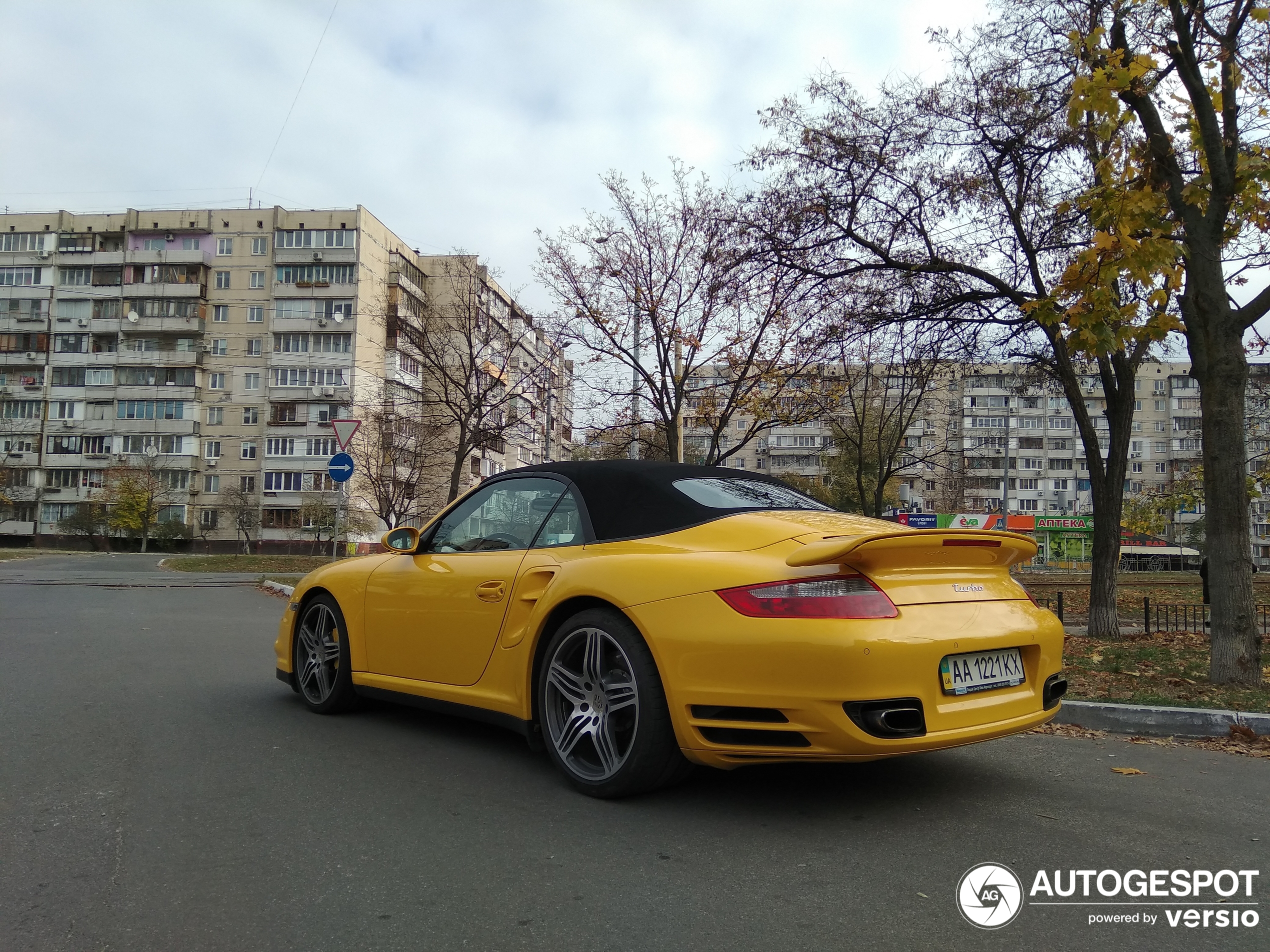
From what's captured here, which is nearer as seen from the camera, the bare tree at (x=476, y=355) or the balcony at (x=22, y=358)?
the bare tree at (x=476, y=355)

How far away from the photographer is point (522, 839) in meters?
3.28

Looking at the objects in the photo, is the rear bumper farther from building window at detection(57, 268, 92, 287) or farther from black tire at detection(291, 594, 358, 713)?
building window at detection(57, 268, 92, 287)

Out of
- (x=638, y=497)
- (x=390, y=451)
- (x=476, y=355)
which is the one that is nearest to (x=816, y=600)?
(x=638, y=497)

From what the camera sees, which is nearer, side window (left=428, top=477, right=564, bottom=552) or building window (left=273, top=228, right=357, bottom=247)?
side window (left=428, top=477, right=564, bottom=552)

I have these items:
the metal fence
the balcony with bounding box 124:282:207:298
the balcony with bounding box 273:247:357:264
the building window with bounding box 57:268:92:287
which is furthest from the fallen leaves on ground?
the building window with bounding box 57:268:92:287

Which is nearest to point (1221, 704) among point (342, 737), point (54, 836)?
point (342, 737)

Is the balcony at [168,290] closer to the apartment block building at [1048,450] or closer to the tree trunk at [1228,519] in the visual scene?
the apartment block building at [1048,450]

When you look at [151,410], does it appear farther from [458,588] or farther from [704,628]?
[704,628]

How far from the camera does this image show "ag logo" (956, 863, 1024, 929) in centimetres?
263

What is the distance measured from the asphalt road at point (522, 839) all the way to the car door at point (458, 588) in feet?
1.52

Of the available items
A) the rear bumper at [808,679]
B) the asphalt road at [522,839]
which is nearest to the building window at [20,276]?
the asphalt road at [522,839]

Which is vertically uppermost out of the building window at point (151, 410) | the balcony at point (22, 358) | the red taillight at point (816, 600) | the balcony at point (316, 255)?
the balcony at point (316, 255)

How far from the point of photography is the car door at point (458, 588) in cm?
439

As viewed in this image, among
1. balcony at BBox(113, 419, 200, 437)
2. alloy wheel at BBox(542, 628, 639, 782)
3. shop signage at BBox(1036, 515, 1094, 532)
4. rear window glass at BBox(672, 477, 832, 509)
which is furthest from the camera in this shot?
balcony at BBox(113, 419, 200, 437)
